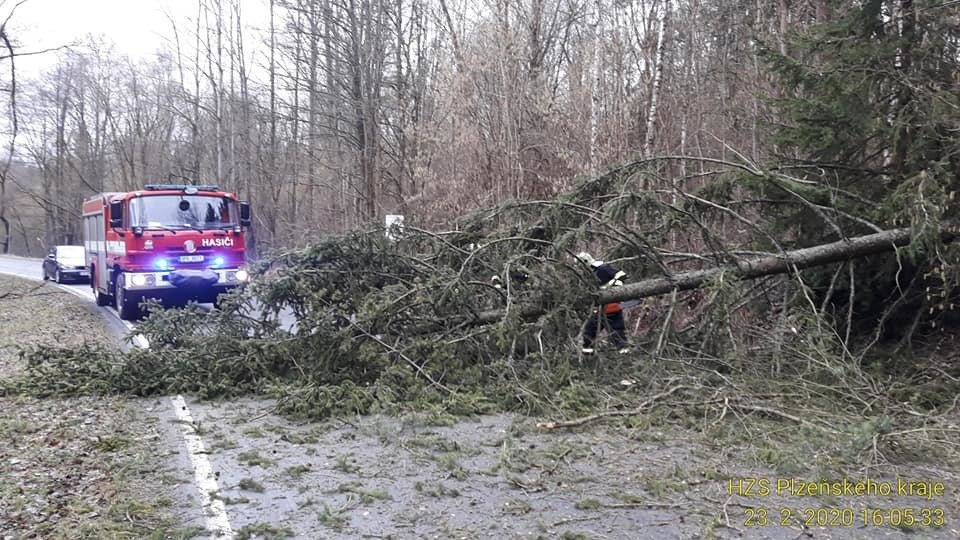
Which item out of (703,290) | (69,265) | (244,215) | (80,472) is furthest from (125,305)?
(69,265)

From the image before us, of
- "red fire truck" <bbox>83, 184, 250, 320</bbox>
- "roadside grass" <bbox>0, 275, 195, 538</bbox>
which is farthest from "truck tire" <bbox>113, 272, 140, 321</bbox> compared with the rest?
"roadside grass" <bbox>0, 275, 195, 538</bbox>

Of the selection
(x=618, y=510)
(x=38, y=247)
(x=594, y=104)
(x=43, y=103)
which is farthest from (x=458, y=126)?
(x=38, y=247)

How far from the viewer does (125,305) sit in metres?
12.9

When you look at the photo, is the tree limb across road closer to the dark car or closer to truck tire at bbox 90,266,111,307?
truck tire at bbox 90,266,111,307

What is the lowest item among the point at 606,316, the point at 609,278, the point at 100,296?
the point at 100,296

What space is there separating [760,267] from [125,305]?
10.8m

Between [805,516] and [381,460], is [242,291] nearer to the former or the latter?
[381,460]

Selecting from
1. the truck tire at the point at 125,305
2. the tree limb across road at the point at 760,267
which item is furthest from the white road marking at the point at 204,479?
the truck tire at the point at 125,305

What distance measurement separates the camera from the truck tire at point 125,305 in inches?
504

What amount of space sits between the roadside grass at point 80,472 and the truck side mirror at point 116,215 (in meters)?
4.70

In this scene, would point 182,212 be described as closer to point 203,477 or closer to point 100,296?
point 100,296

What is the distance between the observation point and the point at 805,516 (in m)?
4.22

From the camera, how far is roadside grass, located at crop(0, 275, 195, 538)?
420 cm
